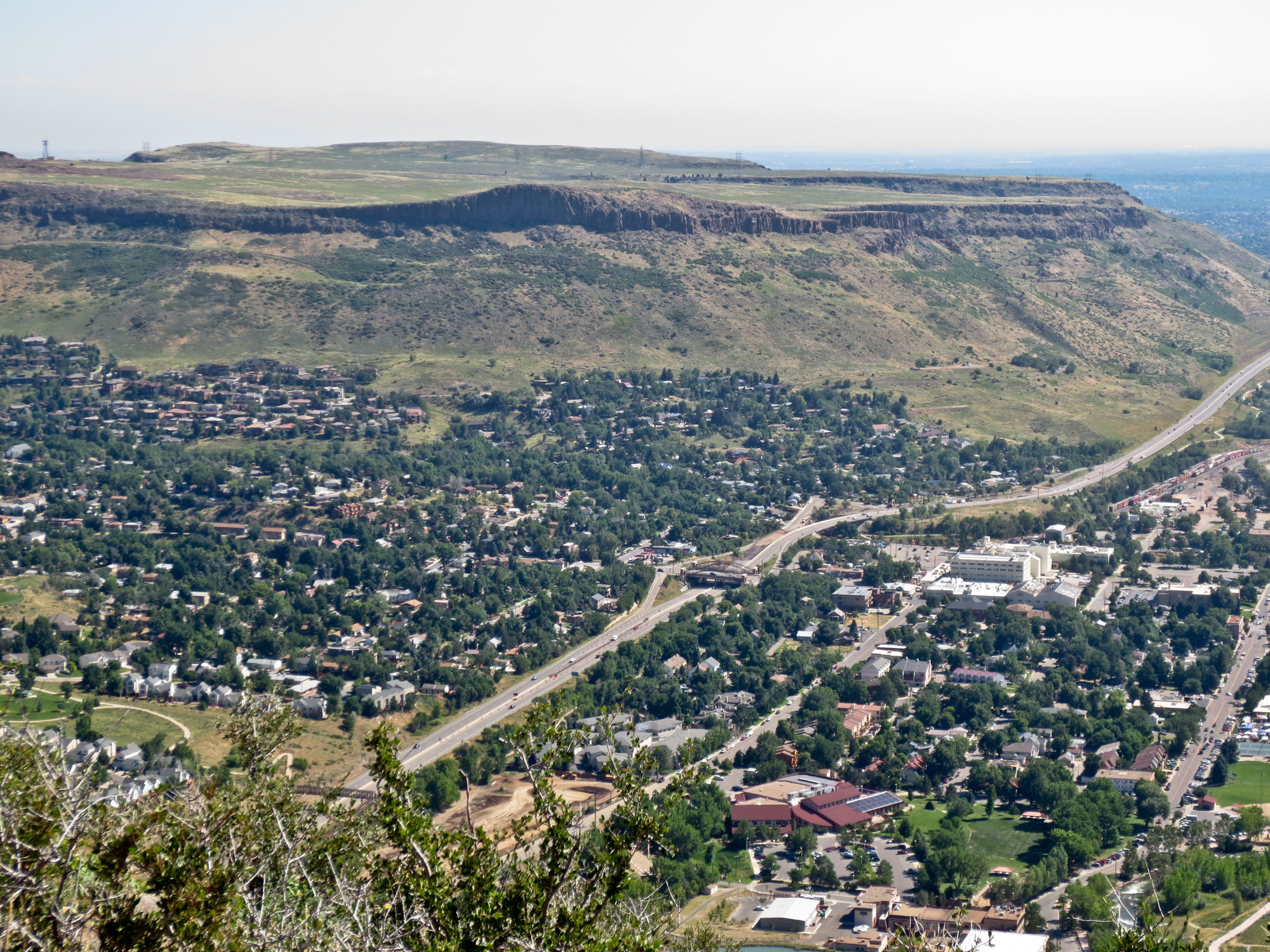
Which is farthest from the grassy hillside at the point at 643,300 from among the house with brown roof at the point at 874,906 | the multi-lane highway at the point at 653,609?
the house with brown roof at the point at 874,906

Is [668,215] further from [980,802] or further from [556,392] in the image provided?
[980,802]

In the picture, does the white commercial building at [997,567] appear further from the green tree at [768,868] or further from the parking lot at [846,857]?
the green tree at [768,868]

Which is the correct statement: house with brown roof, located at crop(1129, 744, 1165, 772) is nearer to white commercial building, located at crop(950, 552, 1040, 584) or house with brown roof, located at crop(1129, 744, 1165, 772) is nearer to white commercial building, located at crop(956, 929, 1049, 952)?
white commercial building, located at crop(956, 929, 1049, 952)

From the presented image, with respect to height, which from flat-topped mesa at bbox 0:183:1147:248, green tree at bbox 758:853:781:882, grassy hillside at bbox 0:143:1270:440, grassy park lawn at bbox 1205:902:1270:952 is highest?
flat-topped mesa at bbox 0:183:1147:248

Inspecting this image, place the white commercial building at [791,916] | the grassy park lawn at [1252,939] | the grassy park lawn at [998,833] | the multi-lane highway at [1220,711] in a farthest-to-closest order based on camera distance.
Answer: the multi-lane highway at [1220,711], the grassy park lawn at [998,833], the white commercial building at [791,916], the grassy park lawn at [1252,939]

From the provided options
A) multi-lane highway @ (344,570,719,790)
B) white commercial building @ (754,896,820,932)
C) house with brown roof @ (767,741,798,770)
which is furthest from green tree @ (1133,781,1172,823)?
multi-lane highway @ (344,570,719,790)

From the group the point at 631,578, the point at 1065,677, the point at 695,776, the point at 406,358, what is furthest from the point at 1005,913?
the point at 406,358
